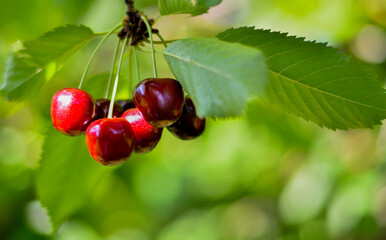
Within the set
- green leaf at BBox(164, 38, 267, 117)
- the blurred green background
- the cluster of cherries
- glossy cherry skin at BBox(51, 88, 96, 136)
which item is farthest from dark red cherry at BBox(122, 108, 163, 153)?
the blurred green background

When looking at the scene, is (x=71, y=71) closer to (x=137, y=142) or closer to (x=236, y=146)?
(x=236, y=146)

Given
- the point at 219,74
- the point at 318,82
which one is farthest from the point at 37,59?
the point at 318,82

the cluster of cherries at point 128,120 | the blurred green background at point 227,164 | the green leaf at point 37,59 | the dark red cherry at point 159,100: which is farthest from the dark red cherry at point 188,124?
the blurred green background at point 227,164

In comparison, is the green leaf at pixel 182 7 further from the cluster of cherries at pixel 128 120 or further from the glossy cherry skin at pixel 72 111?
the glossy cherry skin at pixel 72 111

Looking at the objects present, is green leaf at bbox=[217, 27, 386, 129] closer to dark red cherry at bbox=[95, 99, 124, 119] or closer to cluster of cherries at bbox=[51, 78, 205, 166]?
cluster of cherries at bbox=[51, 78, 205, 166]

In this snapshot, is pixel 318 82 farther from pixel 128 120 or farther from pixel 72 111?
pixel 72 111

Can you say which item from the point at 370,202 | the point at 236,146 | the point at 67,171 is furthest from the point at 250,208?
the point at 67,171
